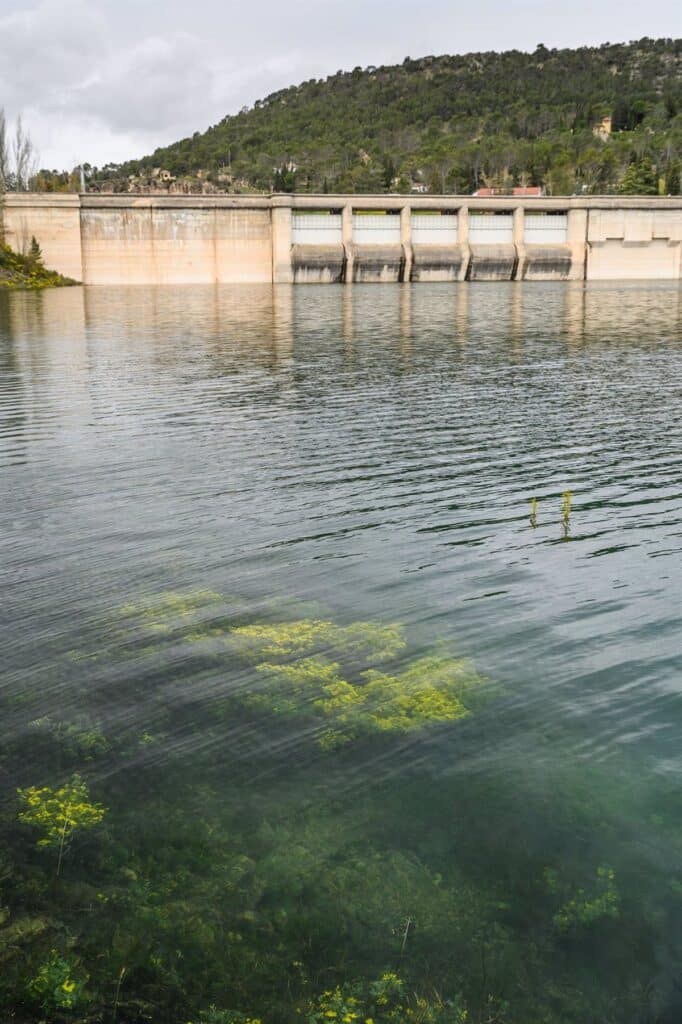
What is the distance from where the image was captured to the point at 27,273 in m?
69.9

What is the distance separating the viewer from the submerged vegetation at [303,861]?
159 inches

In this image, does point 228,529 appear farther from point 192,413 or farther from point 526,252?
point 526,252

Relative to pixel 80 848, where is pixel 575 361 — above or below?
above

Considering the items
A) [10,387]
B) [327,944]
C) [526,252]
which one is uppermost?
[526,252]

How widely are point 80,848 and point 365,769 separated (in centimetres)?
175

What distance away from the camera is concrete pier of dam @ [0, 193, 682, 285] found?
74.9 m

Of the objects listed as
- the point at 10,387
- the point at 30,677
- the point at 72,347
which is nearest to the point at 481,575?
the point at 30,677

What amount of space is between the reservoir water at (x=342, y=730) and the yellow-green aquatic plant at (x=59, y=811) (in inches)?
0.9

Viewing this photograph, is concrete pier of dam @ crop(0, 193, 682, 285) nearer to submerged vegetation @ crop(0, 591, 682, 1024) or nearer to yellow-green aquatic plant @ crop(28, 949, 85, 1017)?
submerged vegetation @ crop(0, 591, 682, 1024)

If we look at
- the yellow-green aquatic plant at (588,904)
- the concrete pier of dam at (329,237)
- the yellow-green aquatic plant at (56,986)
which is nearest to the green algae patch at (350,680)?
the yellow-green aquatic plant at (588,904)

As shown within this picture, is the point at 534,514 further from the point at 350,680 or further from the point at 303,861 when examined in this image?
the point at 303,861

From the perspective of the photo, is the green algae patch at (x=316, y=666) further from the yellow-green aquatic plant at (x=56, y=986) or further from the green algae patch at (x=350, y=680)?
the yellow-green aquatic plant at (x=56, y=986)

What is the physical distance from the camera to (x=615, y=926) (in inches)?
174

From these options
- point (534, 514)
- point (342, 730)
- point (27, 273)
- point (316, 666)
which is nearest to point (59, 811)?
point (342, 730)
